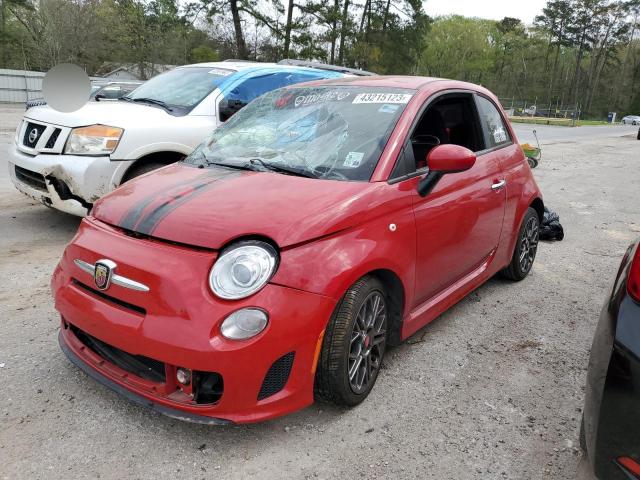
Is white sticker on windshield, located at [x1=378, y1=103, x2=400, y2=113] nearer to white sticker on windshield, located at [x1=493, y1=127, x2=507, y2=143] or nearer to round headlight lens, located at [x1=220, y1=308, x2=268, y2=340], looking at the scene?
white sticker on windshield, located at [x1=493, y1=127, x2=507, y2=143]

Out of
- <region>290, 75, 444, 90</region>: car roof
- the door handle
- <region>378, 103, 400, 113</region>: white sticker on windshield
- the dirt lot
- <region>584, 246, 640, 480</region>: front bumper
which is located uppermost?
<region>290, 75, 444, 90</region>: car roof

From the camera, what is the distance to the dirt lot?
2266mm

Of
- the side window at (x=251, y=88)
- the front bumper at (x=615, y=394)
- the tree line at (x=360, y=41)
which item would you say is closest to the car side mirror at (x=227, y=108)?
the side window at (x=251, y=88)

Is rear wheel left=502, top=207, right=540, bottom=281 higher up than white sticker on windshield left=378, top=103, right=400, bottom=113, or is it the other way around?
white sticker on windshield left=378, top=103, right=400, bottom=113

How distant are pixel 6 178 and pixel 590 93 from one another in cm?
8187

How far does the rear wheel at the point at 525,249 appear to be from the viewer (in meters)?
4.40

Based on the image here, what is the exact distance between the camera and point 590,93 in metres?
74.6

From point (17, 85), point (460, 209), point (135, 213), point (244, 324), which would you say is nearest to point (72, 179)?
point (135, 213)

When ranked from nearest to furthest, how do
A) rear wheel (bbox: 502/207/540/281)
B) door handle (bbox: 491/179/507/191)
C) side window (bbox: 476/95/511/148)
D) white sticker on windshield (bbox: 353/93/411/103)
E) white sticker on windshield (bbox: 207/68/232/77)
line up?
white sticker on windshield (bbox: 353/93/411/103)
door handle (bbox: 491/179/507/191)
side window (bbox: 476/95/511/148)
rear wheel (bbox: 502/207/540/281)
white sticker on windshield (bbox: 207/68/232/77)

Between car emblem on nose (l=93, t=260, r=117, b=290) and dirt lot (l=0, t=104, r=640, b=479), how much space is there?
66 centimetres

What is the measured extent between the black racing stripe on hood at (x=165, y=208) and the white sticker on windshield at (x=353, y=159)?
734mm

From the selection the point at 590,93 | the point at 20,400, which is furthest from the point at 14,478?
the point at 590,93

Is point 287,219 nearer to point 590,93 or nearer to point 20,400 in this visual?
point 20,400

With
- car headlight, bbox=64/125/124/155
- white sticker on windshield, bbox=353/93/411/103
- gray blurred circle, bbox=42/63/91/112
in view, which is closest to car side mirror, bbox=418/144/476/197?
white sticker on windshield, bbox=353/93/411/103
